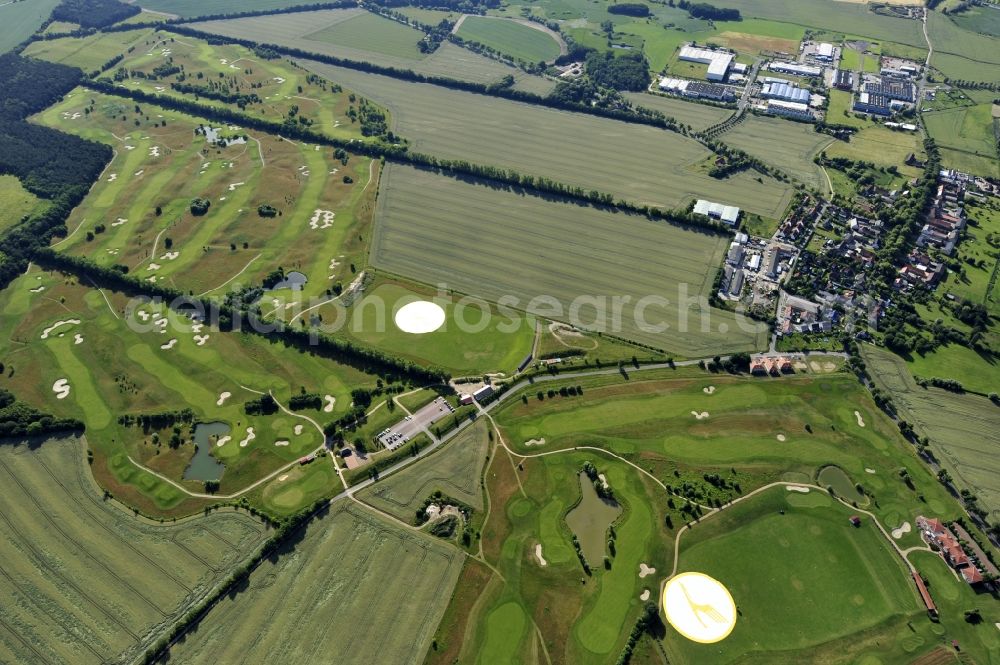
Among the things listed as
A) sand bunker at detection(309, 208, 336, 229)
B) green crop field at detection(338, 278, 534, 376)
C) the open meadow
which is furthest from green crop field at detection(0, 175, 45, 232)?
green crop field at detection(338, 278, 534, 376)

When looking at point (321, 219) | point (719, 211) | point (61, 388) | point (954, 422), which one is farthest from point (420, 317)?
point (954, 422)

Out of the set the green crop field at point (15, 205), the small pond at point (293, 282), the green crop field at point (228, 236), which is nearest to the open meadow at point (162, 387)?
the green crop field at point (228, 236)

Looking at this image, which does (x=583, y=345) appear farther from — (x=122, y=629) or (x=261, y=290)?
(x=122, y=629)

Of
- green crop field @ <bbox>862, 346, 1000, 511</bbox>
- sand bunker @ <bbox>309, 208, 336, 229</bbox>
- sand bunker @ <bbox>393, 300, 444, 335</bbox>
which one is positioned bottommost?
sand bunker @ <bbox>393, 300, 444, 335</bbox>

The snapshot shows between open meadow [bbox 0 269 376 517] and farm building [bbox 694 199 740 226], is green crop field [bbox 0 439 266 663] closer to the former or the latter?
open meadow [bbox 0 269 376 517]

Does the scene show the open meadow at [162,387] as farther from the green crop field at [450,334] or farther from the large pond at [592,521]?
the large pond at [592,521]

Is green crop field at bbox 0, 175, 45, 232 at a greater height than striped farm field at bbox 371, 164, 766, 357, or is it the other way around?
striped farm field at bbox 371, 164, 766, 357

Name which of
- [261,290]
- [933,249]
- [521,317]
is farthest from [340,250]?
[933,249]
